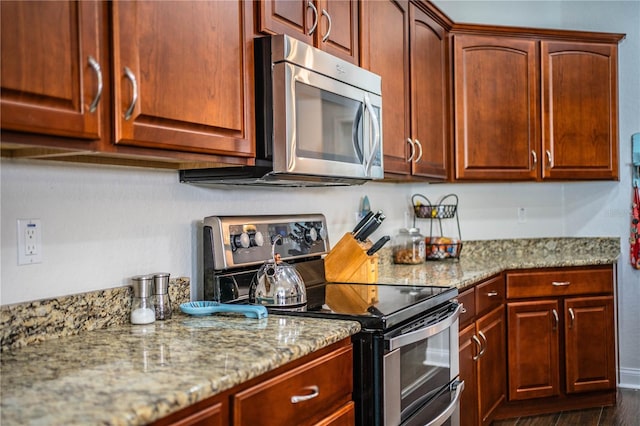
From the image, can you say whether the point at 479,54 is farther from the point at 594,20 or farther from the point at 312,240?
the point at 312,240

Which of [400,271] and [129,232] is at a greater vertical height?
[129,232]

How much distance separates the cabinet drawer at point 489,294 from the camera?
274cm

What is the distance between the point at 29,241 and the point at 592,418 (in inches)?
115

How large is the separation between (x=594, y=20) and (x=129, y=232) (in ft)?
11.0

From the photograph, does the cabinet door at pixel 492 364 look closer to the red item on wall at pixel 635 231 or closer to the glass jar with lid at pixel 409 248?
the glass jar with lid at pixel 409 248

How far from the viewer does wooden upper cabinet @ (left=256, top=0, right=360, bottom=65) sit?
5.86ft

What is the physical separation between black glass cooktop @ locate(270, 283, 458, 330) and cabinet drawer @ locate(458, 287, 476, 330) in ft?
0.86

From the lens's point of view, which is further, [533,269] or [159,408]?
[533,269]

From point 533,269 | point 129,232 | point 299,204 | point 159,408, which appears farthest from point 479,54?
point 159,408

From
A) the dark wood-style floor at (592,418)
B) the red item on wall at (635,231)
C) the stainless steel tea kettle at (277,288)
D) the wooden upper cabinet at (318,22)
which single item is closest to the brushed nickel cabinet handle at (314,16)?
the wooden upper cabinet at (318,22)

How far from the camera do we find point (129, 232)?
5.67ft

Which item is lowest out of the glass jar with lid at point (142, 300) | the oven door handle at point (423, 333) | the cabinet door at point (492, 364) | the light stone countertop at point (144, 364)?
the cabinet door at point (492, 364)

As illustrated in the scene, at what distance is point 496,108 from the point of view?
11.1 ft

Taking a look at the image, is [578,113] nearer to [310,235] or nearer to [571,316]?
[571,316]
